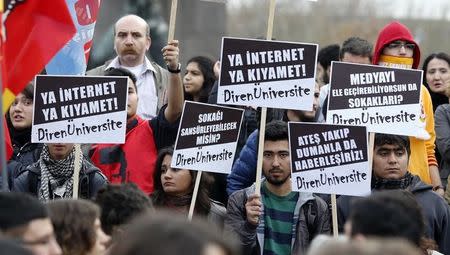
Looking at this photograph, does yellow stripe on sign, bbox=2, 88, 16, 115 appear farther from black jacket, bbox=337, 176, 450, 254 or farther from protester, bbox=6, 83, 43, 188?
black jacket, bbox=337, 176, 450, 254

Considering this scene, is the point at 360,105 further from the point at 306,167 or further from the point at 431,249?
the point at 431,249

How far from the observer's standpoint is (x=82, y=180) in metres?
9.42

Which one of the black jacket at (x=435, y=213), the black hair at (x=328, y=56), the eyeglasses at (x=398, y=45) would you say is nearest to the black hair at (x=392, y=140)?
the black jacket at (x=435, y=213)

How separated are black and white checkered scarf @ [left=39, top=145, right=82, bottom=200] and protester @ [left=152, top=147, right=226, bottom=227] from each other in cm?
60

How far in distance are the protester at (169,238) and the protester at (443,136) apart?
7145 mm

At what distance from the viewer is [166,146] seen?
10180mm

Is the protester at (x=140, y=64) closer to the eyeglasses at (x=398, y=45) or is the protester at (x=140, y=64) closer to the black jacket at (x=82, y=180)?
the black jacket at (x=82, y=180)

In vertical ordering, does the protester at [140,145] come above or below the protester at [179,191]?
above

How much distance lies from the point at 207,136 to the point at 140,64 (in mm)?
1599

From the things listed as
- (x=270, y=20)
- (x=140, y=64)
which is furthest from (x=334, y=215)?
(x=140, y=64)

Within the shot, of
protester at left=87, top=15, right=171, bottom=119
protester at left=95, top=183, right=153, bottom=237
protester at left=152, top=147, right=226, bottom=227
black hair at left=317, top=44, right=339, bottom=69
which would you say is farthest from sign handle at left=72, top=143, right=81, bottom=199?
black hair at left=317, top=44, right=339, bottom=69

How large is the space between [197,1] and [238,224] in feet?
50.6

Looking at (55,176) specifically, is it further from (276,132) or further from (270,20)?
(270,20)

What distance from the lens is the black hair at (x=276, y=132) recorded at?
9.64 meters
